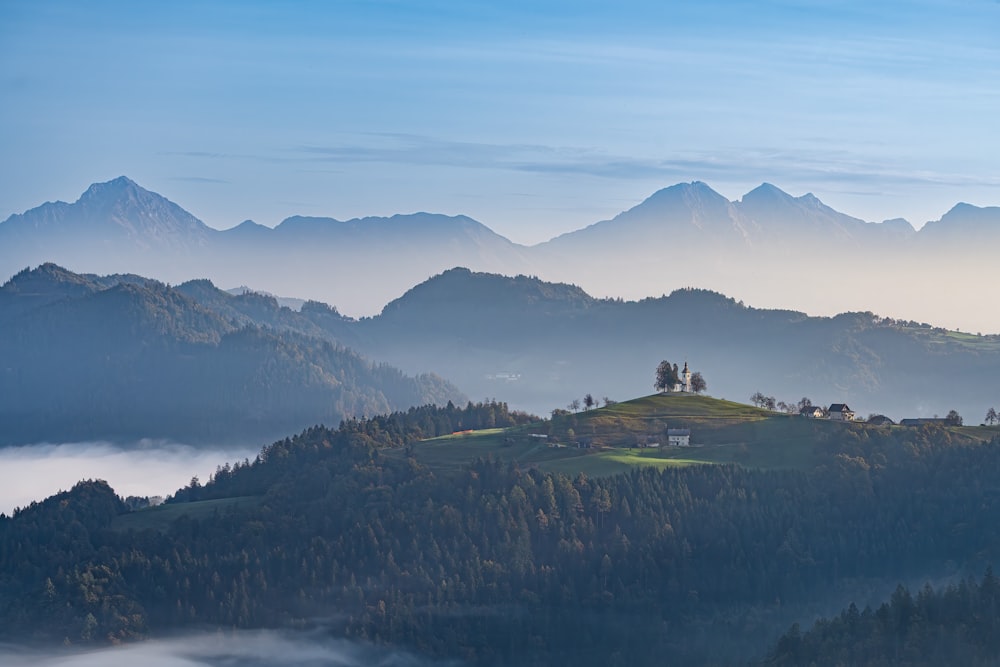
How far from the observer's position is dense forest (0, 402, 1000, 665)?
153m

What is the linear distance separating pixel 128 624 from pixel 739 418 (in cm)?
6814

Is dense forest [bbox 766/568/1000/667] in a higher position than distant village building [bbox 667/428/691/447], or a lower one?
lower

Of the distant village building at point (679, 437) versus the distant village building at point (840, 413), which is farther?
the distant village building at point (840, 413)


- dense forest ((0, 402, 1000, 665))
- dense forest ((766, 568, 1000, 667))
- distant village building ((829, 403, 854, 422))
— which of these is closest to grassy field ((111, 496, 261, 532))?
dense forest ((0, 402, 1000, 665))

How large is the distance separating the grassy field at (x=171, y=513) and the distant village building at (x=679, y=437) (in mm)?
43685

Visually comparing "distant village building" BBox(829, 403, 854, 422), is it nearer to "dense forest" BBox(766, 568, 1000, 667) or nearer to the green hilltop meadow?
the green hilltop meadow

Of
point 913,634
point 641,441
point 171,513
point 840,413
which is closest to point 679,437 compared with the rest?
point 641,441

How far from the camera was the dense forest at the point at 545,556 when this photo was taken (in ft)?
501

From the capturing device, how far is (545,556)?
536ft

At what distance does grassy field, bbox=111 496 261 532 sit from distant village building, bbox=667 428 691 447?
43.7 m

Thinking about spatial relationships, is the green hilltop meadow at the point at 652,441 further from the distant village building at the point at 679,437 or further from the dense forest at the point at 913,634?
the dense forest at the point at 913,634

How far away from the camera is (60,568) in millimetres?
170500

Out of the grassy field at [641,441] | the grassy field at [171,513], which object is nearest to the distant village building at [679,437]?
the grassy field at [641,441]

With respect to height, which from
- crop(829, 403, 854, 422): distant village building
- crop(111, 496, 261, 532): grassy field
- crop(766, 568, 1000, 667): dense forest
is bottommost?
crop(766, 568, 1000, 667): dense forest
